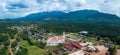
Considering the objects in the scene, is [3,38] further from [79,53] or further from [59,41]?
[79,53]

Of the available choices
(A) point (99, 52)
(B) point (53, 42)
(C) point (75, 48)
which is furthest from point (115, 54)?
(B) point (53, 42)

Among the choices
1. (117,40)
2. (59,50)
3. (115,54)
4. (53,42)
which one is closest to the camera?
(115,54)

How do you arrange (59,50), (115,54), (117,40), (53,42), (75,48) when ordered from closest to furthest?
(115,54) < (59,50) < (75,48) < (53,42) < (117,40)

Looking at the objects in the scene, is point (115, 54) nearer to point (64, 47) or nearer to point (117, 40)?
point (64, 47)

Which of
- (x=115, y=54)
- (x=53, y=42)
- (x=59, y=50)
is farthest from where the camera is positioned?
(x=53, y=42)

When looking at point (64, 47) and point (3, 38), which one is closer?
point (64, 47)

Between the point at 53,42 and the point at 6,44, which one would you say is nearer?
the point at 6,44

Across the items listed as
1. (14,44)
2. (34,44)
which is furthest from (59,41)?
(14,44)

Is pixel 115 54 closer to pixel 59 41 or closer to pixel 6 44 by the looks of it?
pixel 59 41

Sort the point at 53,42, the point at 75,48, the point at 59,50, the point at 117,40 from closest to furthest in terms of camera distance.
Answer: the point at 59,50 → the point at 75,48 → the point at 53,42 → the point at 117,40
